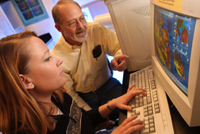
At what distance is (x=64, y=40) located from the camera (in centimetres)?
135

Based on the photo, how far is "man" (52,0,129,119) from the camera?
1274mm

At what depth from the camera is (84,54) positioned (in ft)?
4.54

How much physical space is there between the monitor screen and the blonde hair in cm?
55

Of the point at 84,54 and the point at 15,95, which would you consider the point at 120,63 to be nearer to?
the point at 84,54

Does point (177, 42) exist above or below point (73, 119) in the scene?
above

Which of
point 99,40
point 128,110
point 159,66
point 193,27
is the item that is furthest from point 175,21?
point 99,40

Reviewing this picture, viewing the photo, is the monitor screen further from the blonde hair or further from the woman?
the blonde hair

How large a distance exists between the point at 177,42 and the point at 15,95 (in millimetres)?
626

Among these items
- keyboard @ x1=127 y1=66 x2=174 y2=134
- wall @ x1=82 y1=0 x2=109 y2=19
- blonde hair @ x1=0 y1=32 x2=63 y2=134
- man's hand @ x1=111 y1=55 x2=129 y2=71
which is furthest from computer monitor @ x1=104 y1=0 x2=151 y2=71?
wall @ x1=82 y1=0 x2=109 y2=19

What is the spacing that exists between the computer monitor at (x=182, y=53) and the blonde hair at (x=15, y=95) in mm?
543

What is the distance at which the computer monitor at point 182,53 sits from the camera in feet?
1.30

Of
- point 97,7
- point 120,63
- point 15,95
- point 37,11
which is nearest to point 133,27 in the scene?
point 120,63

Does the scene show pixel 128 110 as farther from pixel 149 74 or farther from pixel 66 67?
pixel 66 67

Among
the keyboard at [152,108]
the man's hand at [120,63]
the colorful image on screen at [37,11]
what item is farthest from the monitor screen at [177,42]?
the colorful image on screen at [37,11]
